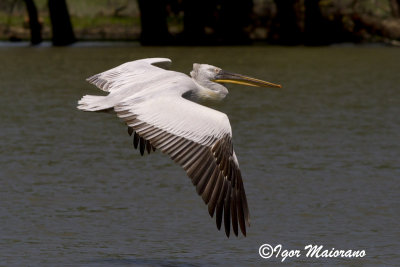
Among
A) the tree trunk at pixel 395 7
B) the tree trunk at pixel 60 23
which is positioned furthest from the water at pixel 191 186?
the tree trunk at pixel 395 7

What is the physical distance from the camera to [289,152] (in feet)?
39.8

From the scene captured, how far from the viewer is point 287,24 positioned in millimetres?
36875

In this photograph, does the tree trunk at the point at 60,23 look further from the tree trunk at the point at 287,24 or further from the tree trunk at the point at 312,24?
the tree trunk at the point at 312,24

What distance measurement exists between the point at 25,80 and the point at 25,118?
626cm

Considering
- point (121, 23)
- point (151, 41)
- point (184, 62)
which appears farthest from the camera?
point (121, 23)

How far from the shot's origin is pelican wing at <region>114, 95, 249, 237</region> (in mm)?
7004

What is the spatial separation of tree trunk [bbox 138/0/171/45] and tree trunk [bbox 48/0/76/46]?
7.96ft

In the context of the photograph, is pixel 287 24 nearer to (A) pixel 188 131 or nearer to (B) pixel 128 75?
(B) pixel 128 75

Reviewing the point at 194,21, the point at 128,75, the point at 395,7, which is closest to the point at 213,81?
the point at 128,75

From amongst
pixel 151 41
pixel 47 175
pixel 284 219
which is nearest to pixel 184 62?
pixel 151 41

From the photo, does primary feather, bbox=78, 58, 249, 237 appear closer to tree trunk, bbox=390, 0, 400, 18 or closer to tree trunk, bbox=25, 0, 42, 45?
tree trunk, bbox=25, 0, 42, 45

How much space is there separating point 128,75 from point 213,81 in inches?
27.0

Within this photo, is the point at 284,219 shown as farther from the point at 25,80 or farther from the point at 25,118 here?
the point at 25,80

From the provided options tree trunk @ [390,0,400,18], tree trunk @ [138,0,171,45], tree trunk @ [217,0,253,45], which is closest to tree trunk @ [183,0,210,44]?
tree trunk @ [217,0,253,45]
